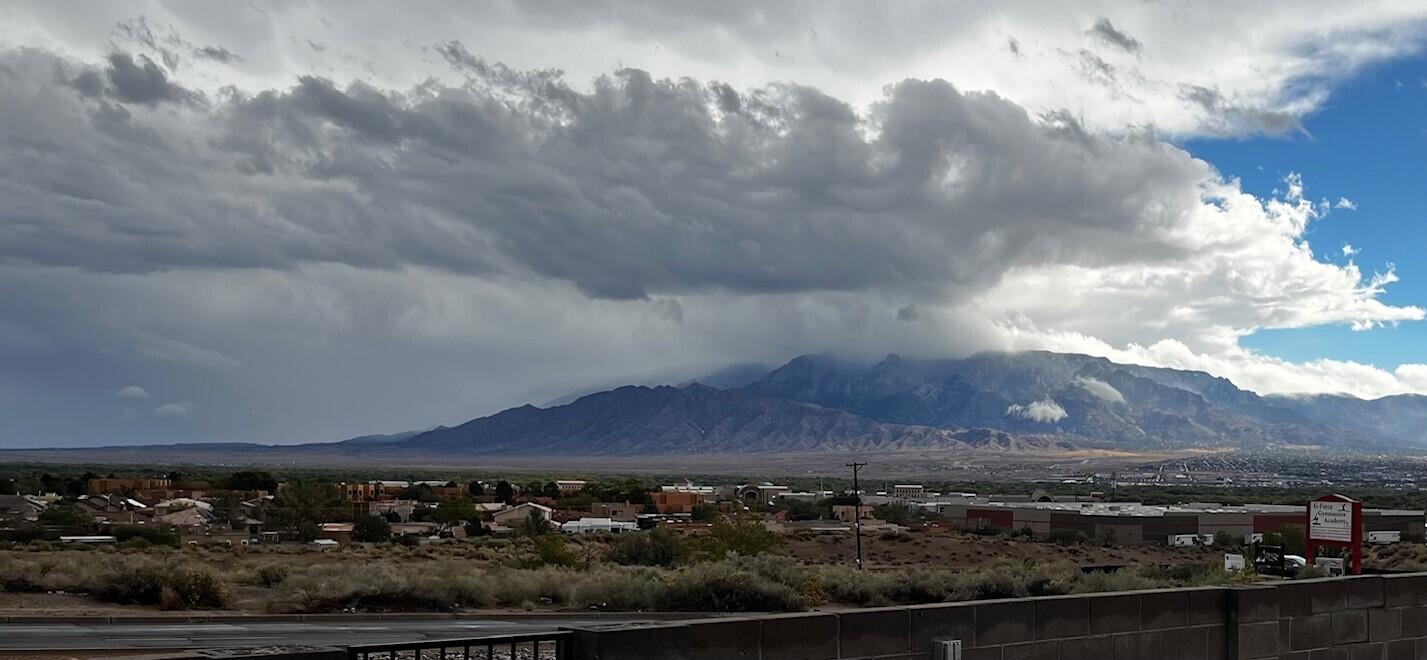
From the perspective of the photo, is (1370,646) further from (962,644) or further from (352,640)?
(352,640)

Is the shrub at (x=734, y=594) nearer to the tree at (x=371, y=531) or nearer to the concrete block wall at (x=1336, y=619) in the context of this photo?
the concrete block wall at (x=1336, y=619)

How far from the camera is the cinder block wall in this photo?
34.4 feet

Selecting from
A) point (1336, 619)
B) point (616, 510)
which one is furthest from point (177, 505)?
point (1336, 619)

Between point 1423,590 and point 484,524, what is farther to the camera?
point 484,524

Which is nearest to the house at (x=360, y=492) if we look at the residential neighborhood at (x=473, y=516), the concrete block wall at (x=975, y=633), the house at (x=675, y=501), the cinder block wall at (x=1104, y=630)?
the residential neighborhood at (x=473, y=516)

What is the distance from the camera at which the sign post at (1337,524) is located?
22.0m

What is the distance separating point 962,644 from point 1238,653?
378cm

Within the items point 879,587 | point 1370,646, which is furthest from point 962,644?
point 879,587

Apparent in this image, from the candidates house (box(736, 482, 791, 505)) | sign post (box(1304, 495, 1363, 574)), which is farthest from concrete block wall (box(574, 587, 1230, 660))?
house (box(736, 482, 791, 505))

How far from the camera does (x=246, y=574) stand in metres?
39.8

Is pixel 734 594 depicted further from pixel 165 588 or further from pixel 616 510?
pixel 616 510

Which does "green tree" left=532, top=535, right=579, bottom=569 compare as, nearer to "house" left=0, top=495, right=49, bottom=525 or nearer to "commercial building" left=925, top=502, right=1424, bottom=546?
"house" left=0, top=495, right=49, bottom=525

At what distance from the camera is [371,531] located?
245ft

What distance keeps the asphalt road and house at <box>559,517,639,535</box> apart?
2049 inches
